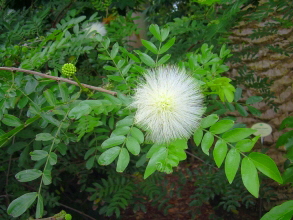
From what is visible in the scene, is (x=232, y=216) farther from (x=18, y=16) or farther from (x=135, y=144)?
(x=18, y=16)

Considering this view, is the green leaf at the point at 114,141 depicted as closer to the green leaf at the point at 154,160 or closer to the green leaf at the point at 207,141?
the green leaf at the point at 154,160

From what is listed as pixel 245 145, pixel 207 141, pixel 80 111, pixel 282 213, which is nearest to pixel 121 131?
pixel 80 111

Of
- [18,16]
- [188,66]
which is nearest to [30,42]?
[18,16]

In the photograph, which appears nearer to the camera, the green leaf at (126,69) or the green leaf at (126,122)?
the green leaf at (126,122)

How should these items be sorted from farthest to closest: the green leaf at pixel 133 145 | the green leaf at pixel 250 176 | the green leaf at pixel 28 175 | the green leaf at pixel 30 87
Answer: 1. the green leaf at pixel 30 87
2. the green leaf at pixel 28 175
3. the green leaf at pixel 133 145
4. the green leaf at pixel 250 176

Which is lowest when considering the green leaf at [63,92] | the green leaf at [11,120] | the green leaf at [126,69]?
the green leaf at [11,120]

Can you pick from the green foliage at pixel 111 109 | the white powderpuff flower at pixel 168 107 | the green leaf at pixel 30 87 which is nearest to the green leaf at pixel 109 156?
the green foliage at pixel 111 109

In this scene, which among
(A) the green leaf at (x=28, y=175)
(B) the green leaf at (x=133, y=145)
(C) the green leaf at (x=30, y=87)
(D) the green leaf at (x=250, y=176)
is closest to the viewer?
(D) the green leaf at (x=250, y=176)
